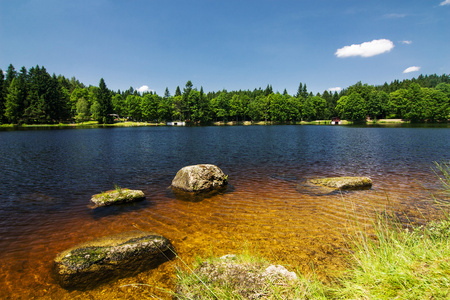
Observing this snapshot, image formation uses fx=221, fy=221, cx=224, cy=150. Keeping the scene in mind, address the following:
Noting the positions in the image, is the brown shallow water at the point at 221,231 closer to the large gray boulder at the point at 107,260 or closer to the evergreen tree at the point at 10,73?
the large gray boulder at the point at 107,260

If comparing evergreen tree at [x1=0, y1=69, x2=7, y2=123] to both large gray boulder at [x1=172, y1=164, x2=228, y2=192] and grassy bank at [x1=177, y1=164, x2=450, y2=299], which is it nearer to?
large gray boulder at [x1=172, y1=164, x2=228, y2=192]

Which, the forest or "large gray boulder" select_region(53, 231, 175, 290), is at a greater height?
the forest

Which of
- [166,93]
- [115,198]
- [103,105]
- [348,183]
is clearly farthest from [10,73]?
[348,183]

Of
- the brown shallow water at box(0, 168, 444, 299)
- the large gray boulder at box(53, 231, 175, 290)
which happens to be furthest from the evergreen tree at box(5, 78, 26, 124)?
the large gray boulder at box(53, 231, 175, 290)

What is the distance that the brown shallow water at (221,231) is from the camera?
18.3 feet

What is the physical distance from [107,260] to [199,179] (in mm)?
7612

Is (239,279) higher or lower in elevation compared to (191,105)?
lower

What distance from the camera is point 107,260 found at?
6.05 meters

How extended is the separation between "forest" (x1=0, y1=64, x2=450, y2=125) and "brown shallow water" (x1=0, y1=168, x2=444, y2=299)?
3963 inches

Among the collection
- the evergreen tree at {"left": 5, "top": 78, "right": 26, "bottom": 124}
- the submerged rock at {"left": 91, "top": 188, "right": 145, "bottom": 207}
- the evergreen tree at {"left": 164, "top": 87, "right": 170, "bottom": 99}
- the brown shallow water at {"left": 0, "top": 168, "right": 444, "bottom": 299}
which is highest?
the evergreen tree at {"left": 164, "top": 87, "right": 170, "bottom": 99}

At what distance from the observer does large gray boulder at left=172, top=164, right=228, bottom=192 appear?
13.2 m

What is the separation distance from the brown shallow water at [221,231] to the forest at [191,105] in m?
101

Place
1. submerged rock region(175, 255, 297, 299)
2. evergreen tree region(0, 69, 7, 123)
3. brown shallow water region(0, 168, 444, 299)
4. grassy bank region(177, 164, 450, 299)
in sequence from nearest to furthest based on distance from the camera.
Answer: grassy bank region(177, 164, 450, 299) < submerged rock region(175, 255, 297, 299) < brown shallow water region(0, 168, 444, 299) < evergreen tree region(0, 69, 7, 123)

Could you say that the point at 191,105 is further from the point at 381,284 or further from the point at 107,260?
the point at 381,284
